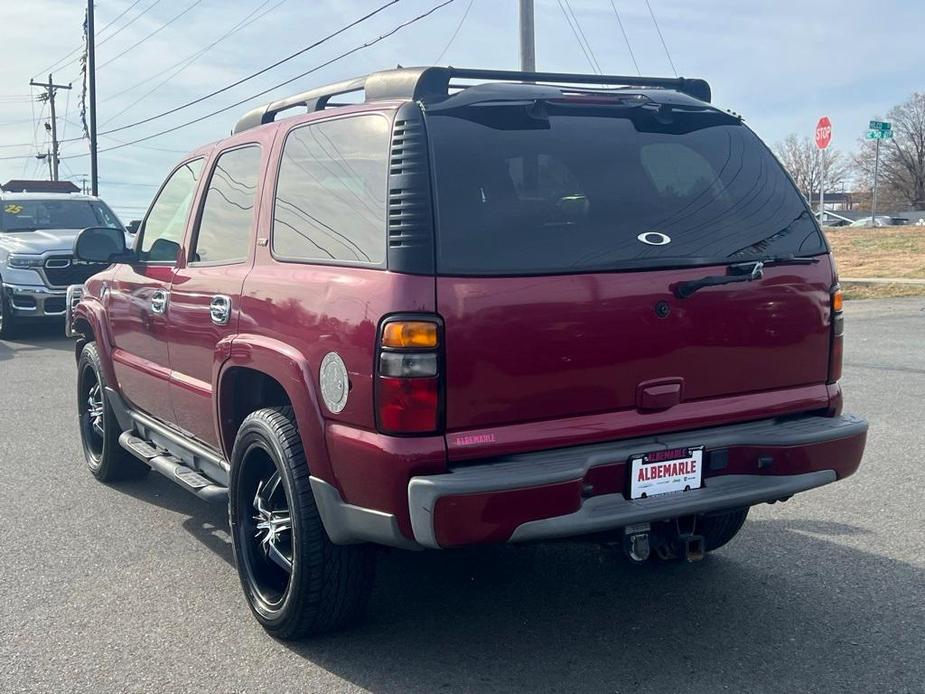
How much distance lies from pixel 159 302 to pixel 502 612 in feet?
7.60

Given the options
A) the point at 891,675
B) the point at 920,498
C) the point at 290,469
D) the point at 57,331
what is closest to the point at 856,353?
the point at 920,498

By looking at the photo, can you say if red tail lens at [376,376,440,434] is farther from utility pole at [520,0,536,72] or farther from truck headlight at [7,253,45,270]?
utility pole at [520,0,536,72]

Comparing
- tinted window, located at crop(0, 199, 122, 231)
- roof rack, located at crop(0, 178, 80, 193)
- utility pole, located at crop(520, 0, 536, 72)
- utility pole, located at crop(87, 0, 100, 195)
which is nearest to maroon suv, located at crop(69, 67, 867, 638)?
tinted window, located at crop(0, 199, 122, 231)

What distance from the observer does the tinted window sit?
14.8m

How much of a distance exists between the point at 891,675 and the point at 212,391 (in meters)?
2.87

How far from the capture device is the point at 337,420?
3408mm

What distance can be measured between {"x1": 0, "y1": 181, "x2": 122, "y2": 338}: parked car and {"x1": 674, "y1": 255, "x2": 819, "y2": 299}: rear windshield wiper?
11.6m

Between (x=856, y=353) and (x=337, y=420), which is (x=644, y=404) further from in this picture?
(x=856, y=353)

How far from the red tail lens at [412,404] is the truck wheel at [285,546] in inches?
24.0

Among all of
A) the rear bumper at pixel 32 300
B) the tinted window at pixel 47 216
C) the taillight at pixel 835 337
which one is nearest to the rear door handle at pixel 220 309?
the taillight at pixel 835 337

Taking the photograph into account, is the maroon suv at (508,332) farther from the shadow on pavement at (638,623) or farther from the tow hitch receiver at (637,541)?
the shadow on pavement at (638,623)

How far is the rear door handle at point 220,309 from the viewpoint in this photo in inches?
166

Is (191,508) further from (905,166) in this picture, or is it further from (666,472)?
(905,166)

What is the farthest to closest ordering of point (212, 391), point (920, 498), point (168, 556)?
1. point (920, 498)
2. point (168, 556)
3. point (212, 391)
